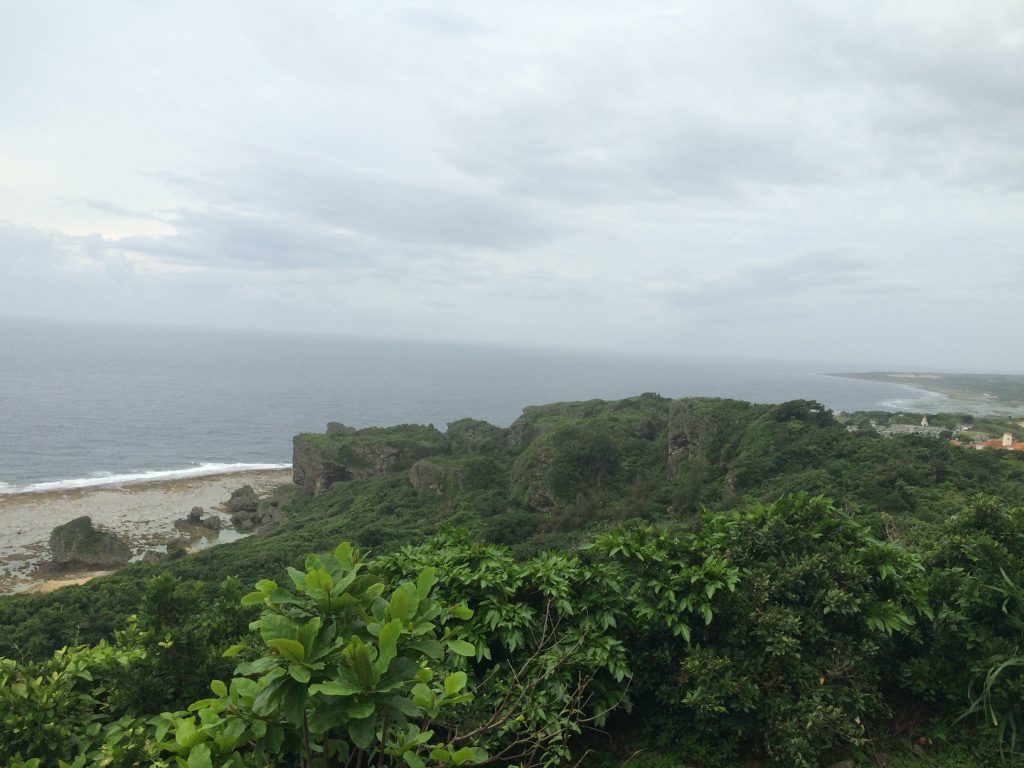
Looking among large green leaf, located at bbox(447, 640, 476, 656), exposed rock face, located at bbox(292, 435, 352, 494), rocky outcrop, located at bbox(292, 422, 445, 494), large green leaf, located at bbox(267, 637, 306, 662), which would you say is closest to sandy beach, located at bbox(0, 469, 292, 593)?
exposed rock face, located at bbox(292, 435, 352, 494)

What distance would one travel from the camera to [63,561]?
109ft

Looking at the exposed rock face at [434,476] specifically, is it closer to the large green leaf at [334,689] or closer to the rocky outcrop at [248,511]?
the rocky outcrop at [248,511]

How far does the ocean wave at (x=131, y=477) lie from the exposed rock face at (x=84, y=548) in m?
15.5

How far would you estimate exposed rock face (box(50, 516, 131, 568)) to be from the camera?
109 ft

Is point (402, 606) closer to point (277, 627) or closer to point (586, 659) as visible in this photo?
point (277, 627)

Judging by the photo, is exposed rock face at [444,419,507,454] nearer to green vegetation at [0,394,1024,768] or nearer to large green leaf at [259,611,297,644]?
green vegetation at [0,394,1024,768]

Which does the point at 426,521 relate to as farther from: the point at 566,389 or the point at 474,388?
the point at 566,389

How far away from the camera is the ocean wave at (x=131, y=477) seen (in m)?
46.3

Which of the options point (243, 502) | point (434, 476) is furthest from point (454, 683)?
point (243, 502)

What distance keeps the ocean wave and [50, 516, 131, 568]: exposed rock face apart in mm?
15541

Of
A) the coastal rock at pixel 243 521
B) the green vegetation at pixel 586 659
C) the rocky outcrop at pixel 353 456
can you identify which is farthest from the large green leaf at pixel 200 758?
the coastal rock at pixel 243 521

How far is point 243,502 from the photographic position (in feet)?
149

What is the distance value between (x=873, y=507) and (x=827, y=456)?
8.58 metres

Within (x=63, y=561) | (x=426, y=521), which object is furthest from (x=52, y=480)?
(x=426, y=521)
